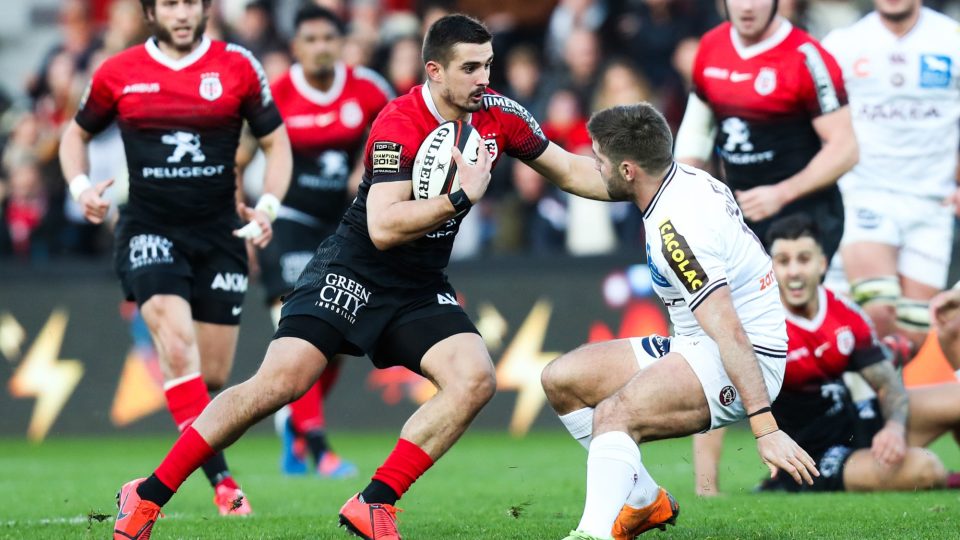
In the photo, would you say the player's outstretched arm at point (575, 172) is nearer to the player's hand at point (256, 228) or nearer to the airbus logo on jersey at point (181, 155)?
the player's hand at point (256, 228)

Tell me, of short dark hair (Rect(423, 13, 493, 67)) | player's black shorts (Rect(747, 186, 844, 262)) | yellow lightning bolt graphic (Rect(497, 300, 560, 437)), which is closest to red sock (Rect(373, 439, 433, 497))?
short dark hair (Rect(423, 13, 493, 67))

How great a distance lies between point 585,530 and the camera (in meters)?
5.59

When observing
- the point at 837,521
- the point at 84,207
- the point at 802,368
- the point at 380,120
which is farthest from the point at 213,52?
the point at 837,521

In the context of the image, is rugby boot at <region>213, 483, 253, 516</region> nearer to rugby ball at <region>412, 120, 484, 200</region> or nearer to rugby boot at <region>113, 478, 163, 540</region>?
rugby boot at <region>113, 478, 163, 540</region>

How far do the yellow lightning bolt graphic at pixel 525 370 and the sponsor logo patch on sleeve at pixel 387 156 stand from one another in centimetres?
691

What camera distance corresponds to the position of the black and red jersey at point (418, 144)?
627 centimetres

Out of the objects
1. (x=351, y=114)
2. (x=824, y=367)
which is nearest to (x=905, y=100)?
(x=824, y=367)

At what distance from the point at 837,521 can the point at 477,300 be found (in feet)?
23.0

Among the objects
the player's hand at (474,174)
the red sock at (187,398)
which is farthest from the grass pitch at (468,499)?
the player's hand at (474,174)

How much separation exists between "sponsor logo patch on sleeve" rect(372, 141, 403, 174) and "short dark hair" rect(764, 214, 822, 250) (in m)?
3.05

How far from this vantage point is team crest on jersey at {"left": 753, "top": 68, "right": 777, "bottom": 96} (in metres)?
8.66

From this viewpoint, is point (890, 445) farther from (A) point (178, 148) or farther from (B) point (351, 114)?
(B) point (351, 114)

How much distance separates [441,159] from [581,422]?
1.38m

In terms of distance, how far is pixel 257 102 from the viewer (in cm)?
826
